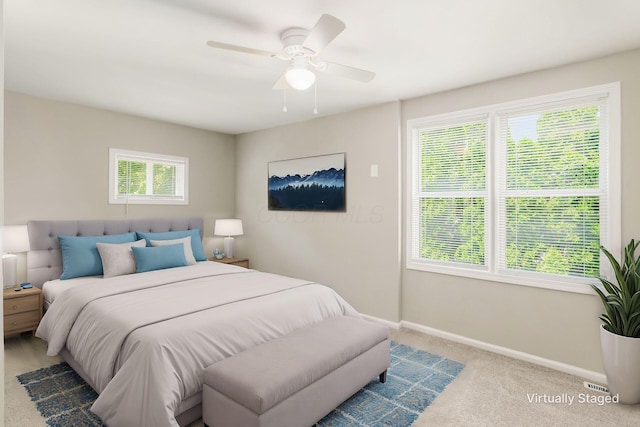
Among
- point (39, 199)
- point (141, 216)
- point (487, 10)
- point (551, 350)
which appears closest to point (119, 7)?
point (487, 10)

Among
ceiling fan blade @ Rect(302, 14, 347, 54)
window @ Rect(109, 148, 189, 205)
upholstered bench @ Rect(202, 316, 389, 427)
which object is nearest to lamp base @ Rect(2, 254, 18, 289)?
window @ Rect(109, 148, 189, 205)

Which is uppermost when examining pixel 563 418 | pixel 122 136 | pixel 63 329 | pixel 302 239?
pixel 122 136

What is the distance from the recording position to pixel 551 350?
2.94 m

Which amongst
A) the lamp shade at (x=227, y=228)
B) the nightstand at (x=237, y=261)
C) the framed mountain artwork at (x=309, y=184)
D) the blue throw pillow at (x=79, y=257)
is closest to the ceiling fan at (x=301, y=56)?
the framed mountain artwork at (x=309, y=184)

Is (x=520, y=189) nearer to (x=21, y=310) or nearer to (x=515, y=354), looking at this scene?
(x=515, y=354)

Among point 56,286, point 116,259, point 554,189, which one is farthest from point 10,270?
point 554,189

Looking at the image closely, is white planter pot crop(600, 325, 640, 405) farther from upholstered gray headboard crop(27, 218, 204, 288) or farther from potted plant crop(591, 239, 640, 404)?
upholstered gray headboard crop(27, 218, 204, 288)

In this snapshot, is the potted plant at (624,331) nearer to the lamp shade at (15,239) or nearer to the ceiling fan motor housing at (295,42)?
the ceiling fan motor housing at (295,42)

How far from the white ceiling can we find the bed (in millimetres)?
1709

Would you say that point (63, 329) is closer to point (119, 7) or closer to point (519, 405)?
point (119, 7)

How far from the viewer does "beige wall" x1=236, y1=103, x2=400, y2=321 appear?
3857mm

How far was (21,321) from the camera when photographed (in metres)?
3.19

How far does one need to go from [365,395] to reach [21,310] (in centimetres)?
313

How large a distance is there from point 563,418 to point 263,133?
14.8 feet
